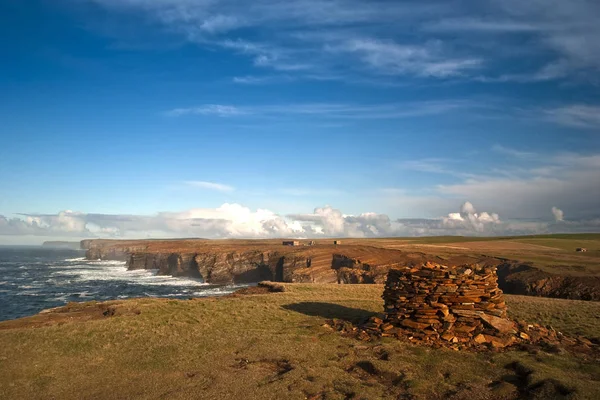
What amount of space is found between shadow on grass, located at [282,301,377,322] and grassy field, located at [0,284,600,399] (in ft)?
0.95

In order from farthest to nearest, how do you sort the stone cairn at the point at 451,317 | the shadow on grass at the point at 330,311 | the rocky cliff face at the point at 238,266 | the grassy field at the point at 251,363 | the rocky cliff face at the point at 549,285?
1. the rocky cliff face at the point at 238,266
2. the rocky cliff face at the point at 549,285
3. the shadow on grass at the point at 330,311
4. the stone cairn at the point at 451,317
5. the grassy field at the point at 251,363

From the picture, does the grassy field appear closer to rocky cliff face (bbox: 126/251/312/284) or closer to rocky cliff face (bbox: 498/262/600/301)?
rocky cliff face (bbox: 498/262/600/301)

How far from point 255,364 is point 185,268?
95054mm

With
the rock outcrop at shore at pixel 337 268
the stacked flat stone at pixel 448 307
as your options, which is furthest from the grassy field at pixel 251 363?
the rock outcrop at shore at pixel 337 268

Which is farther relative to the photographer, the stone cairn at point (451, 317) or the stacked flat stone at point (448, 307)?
the stacked flat stone at point (448, 307)

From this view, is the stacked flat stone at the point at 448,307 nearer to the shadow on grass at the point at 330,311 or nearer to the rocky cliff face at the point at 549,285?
the shadow on grass at the point at 330,311

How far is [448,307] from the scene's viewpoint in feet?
63.0

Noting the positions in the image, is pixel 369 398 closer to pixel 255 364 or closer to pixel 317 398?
pixel 317 398

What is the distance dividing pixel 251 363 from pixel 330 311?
11.3 m

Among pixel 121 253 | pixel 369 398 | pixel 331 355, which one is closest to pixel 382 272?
pixel 331 355

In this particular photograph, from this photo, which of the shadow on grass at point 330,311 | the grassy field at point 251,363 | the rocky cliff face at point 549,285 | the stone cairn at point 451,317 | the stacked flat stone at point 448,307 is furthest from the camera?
the rocky cliff face at point 549,285

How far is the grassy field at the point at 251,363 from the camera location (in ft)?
42.8

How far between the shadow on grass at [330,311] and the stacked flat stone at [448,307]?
3.87 m

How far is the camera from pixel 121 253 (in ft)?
566
